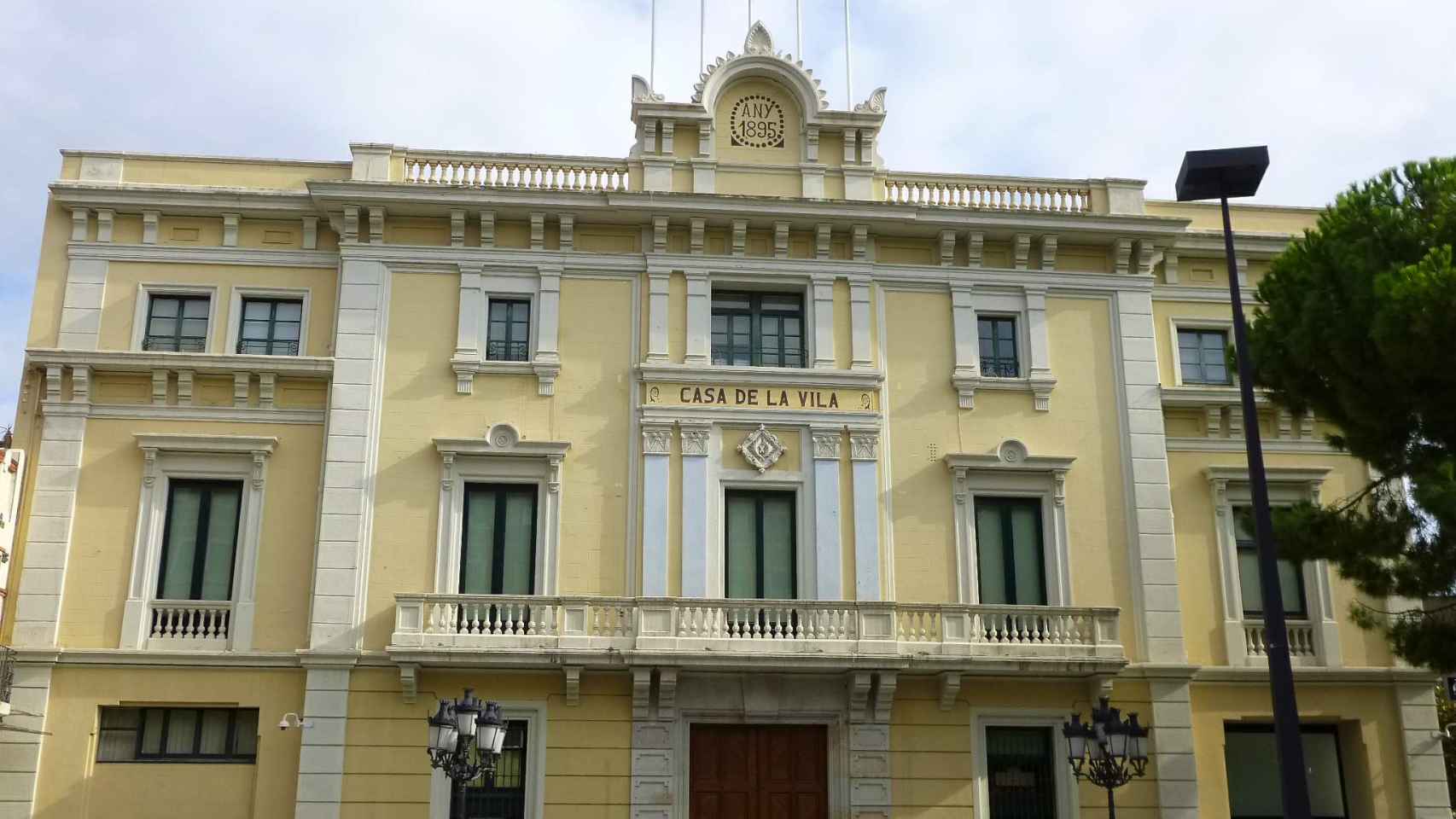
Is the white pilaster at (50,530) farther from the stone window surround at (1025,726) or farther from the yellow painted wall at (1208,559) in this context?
the yellow painted wall at (1208,559)

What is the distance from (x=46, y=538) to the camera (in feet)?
69.6

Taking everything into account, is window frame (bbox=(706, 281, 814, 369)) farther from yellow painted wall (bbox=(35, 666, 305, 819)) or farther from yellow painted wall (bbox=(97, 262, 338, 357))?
yellow painted wall (bbox=(35, 666, 305, 819))

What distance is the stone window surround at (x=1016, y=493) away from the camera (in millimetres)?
22375

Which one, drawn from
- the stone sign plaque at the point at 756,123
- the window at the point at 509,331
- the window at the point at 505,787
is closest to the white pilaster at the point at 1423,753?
the stone sign plaque at the point at 756,123

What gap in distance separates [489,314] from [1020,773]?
1146cm

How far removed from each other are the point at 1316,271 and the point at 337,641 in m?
14.8

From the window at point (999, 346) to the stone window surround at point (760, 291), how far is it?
2.14 m

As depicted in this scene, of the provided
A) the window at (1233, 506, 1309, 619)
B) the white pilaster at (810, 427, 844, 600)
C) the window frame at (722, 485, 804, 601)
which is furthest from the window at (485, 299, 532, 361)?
the window at (1233, 506, 1309, 619)

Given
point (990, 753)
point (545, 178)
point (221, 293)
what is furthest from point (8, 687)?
point (990, 753)

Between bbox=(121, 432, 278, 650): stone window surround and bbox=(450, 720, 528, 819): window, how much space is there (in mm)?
4178

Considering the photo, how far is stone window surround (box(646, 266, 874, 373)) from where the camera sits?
22.9 metres

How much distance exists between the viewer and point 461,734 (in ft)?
55.5

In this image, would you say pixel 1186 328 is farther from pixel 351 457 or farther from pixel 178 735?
pixel 178 735

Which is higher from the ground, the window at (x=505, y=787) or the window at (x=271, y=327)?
the window at (x=271, y=327)
